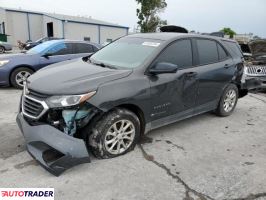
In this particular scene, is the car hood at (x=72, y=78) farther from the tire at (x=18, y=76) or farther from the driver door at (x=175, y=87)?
the tire at (x=18, y=76)

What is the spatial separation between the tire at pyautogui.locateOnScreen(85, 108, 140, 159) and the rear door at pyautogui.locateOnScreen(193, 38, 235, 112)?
1.55 metres

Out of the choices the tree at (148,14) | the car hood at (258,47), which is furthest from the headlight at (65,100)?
the tree at (148,14)

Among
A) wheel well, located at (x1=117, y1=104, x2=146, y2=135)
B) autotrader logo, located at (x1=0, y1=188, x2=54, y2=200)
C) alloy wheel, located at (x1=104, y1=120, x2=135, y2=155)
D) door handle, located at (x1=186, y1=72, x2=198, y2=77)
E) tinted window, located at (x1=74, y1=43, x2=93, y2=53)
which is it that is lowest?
autotrader logo, located at (x1=0, y1=188, x2=54, y2=200)

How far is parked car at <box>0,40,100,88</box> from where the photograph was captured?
746 cm

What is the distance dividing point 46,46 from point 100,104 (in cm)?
536

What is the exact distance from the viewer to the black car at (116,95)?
3389 mm

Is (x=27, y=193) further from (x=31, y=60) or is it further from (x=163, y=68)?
(x=31, y=60)

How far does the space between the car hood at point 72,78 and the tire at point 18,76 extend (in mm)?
3734

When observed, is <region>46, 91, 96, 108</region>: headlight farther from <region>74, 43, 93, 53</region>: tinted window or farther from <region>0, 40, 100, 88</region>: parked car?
<region>74, 43, 93, 53</region>: tinted window

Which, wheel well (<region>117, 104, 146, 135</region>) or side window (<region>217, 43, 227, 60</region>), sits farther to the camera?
side window (<region>217, 43, 227, 60</region>)

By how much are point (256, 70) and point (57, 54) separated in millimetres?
5935

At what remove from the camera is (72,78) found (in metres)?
3.72

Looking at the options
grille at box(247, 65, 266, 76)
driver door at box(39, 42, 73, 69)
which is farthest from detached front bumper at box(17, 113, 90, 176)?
grille at box(247, 65, 266, 76)

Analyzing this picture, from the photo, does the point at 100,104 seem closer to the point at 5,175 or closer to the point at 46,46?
the point at 5,175
